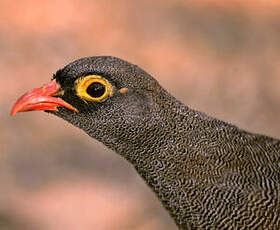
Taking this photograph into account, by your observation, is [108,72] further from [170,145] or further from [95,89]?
[170,145]

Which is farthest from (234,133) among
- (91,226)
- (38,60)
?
(38,60)

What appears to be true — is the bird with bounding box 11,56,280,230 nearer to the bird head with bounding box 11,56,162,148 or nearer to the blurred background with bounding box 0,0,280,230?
the bird head with bounding box 11,56,162,148


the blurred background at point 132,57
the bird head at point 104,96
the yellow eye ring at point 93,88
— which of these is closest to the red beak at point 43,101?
the bird head at point 104,96

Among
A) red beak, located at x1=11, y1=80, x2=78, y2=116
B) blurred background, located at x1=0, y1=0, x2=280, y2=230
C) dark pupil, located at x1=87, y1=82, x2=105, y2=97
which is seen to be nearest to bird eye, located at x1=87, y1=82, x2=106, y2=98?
dark pupil, located at x1=87, y1=82, x2=105, y2=97

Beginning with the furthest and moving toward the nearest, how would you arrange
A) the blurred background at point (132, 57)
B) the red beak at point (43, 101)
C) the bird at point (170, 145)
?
the blurred background at point (132, 57), the red beak at point (43, 101), the bird at point (170, 145)

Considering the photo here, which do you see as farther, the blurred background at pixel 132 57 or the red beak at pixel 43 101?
the blurred background at pixel 132 57

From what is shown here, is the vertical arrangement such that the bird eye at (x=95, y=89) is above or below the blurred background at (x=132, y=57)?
below

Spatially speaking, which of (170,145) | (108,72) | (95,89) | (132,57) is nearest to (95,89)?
(95,89)

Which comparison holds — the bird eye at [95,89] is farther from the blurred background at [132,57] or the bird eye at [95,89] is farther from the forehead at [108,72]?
the blurred background at [132,57]
